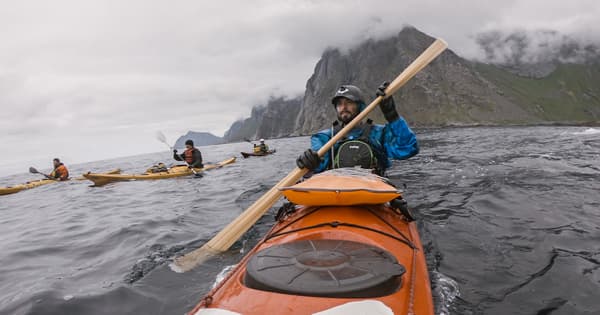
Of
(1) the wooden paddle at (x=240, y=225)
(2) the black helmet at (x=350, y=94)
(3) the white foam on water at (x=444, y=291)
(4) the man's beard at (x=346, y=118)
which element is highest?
(2) the black helmet at (x=350, y=94)

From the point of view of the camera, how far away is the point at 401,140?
592cm

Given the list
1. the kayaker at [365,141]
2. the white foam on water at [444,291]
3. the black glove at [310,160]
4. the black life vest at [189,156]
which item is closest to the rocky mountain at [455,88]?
the black life vest at [189,156]

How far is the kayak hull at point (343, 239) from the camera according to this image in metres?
2.21

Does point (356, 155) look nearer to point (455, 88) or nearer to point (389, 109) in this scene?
point (389, 109)

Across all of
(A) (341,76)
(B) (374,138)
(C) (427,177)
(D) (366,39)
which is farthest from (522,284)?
(D) (366,39)

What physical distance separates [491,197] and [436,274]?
4.79 m

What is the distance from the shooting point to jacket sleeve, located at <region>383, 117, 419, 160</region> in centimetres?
585

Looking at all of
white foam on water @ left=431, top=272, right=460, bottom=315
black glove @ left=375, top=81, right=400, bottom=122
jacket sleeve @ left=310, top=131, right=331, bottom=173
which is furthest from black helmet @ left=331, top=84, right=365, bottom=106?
white foam on water @ left=431, top=272, right=460, bottom=315

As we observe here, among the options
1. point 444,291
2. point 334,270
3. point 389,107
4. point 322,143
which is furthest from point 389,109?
point 334,270

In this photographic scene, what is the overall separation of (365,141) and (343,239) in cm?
291

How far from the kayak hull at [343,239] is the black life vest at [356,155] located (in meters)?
1.08

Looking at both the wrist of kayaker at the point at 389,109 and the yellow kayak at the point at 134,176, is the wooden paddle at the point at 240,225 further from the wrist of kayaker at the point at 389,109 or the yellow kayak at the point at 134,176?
the yellow kayak at the point at 134,176

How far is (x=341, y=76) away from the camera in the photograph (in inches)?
6845

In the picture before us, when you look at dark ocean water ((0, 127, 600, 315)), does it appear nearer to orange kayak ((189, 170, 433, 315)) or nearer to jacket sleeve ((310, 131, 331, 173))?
orange kayak ((189, 170, 433, 315))
